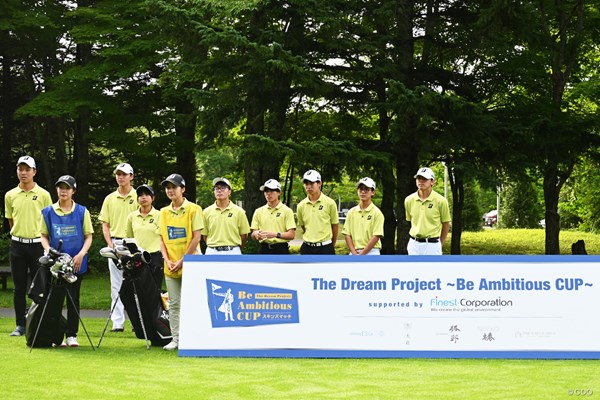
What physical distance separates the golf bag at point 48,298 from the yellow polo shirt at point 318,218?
3.10 m

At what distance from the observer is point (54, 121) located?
3142 centimetres

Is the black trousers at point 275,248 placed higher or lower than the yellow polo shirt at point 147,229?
lower

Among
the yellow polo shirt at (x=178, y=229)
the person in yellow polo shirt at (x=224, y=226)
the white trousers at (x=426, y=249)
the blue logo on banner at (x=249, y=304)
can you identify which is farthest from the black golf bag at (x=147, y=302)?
the white trousers at (x=426, y=249)

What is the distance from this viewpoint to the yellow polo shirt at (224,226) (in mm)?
11086

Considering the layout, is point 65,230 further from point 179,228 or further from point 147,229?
point 179,228

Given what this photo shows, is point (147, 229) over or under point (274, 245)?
over

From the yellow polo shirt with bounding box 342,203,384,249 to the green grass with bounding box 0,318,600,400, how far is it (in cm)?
248

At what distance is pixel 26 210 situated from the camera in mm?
11742

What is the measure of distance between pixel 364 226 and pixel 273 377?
3701 millimetres

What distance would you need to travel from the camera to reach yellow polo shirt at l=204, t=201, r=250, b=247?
11.1 m

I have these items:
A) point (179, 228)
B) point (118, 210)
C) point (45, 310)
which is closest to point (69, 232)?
point (45, 310)

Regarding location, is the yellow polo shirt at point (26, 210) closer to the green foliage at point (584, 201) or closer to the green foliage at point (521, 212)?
the green foliage at point (584, 201)

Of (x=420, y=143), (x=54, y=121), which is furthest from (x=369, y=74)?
(x=54, y=121)

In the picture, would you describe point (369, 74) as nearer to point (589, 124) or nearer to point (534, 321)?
point (589, 124)
